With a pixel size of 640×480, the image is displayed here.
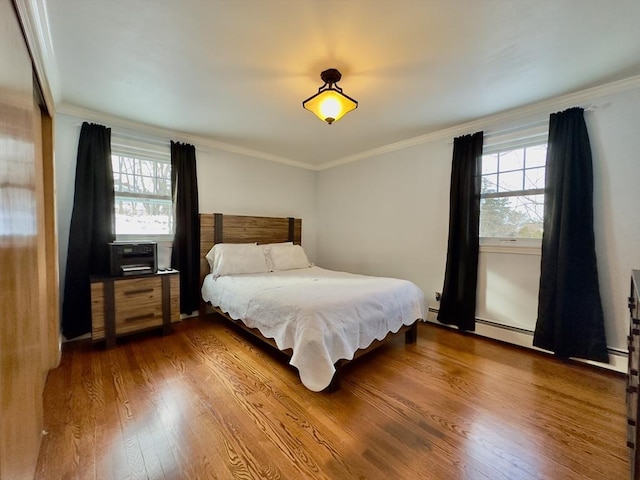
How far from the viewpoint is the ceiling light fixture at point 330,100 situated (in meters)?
1.85

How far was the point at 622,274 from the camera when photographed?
82.3 inches

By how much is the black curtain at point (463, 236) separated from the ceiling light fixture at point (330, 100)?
1.66m

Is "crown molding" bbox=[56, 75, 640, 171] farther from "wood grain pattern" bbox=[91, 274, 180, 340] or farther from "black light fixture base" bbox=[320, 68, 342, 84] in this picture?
"black light fixture base" bbox=[320, 68, 342, 84]

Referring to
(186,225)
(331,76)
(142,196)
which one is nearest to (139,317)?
(186,225)

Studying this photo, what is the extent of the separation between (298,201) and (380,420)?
11.7ft

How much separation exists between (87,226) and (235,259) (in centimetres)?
148

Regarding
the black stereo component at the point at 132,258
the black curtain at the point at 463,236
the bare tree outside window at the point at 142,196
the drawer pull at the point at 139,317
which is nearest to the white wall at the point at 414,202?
the black curtain at the point at 463,236

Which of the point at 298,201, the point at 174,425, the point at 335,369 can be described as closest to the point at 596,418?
the point at 335,369

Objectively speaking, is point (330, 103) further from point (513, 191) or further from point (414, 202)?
point (513, 191)

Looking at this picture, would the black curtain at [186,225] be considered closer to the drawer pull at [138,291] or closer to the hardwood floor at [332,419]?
the drawer pull at [138,291]

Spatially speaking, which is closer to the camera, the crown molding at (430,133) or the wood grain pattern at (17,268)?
the wood grain pattern at (17,268)

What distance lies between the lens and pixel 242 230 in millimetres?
3709

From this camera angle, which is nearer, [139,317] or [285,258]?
[139,317]

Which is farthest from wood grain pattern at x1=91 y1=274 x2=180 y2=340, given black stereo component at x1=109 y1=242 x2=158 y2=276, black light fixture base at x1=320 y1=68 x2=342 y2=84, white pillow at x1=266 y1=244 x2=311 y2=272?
black light fixture base at x1=320 y1=68 x2=342 y2=84
